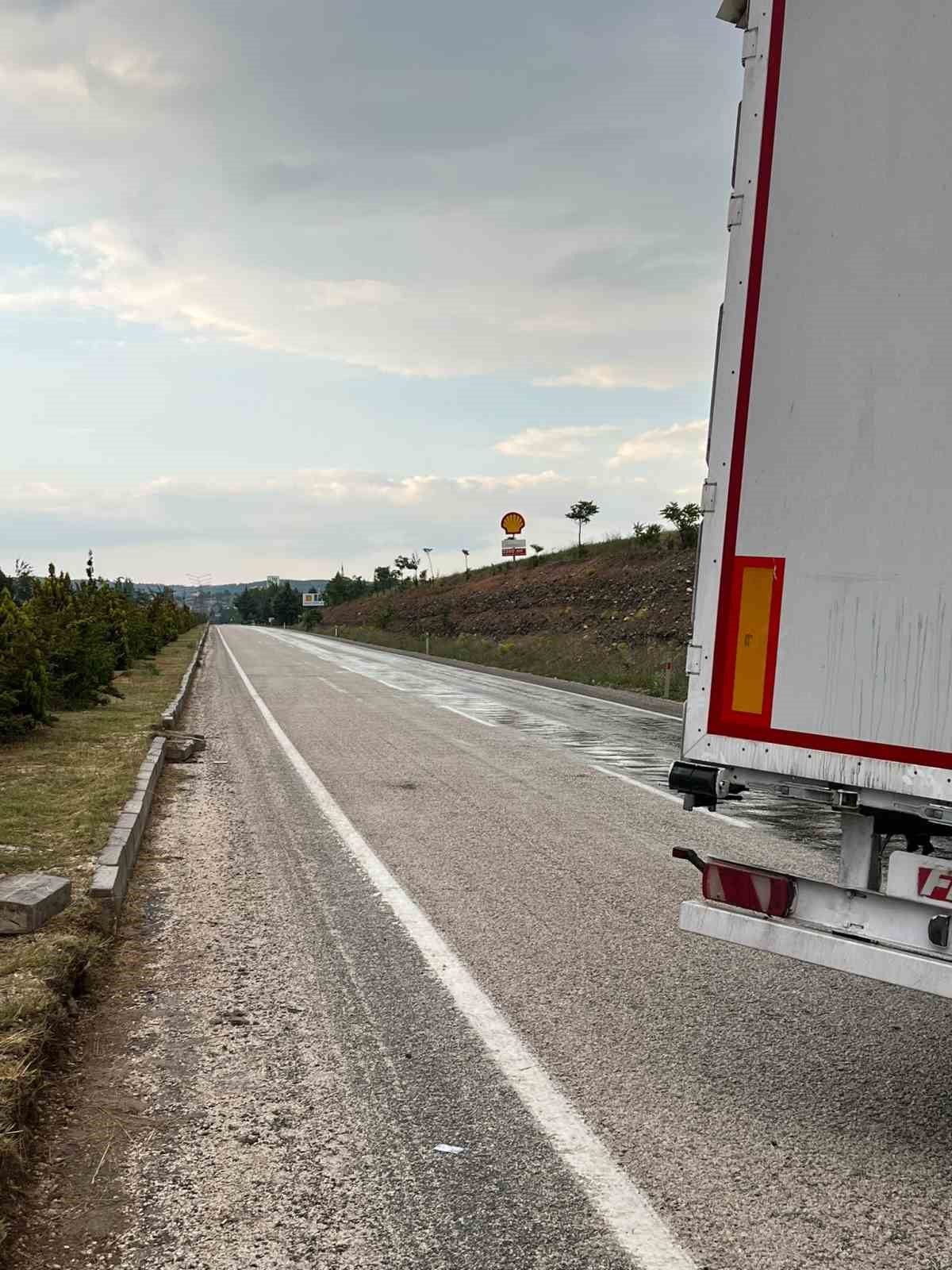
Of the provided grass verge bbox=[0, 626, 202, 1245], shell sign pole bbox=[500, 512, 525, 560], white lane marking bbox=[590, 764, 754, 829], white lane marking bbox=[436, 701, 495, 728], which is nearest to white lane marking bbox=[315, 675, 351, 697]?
white lane marking bbox=[436, 701, 495, 728]

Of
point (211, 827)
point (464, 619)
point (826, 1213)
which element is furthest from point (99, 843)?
point (464, 619)

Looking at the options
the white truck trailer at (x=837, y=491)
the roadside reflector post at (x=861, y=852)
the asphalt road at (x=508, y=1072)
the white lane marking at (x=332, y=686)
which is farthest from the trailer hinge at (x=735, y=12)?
the white lane marking at (x=332, y=686)

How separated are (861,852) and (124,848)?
4.73 metres

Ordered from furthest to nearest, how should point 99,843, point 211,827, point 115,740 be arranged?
1. point 115,740
2. point 211,827
3. point 99,843

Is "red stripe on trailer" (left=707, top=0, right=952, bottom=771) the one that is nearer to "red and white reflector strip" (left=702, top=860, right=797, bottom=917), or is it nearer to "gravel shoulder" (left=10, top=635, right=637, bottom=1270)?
"red and white reflector strip" (left=702, top=860, right=797, bottom=917)

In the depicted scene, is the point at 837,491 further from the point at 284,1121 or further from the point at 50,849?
the point at 50,849

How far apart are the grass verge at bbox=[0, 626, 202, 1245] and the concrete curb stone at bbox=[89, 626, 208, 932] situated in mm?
84

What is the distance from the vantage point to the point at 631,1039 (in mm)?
4336

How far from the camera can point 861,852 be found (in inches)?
148

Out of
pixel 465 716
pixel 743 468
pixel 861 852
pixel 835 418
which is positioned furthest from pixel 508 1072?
pixel 465 716

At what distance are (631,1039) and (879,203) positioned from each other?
128 inches

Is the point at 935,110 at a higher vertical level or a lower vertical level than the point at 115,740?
higher

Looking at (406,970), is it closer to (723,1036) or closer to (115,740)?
(723,1036)

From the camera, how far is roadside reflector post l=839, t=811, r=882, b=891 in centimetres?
374
